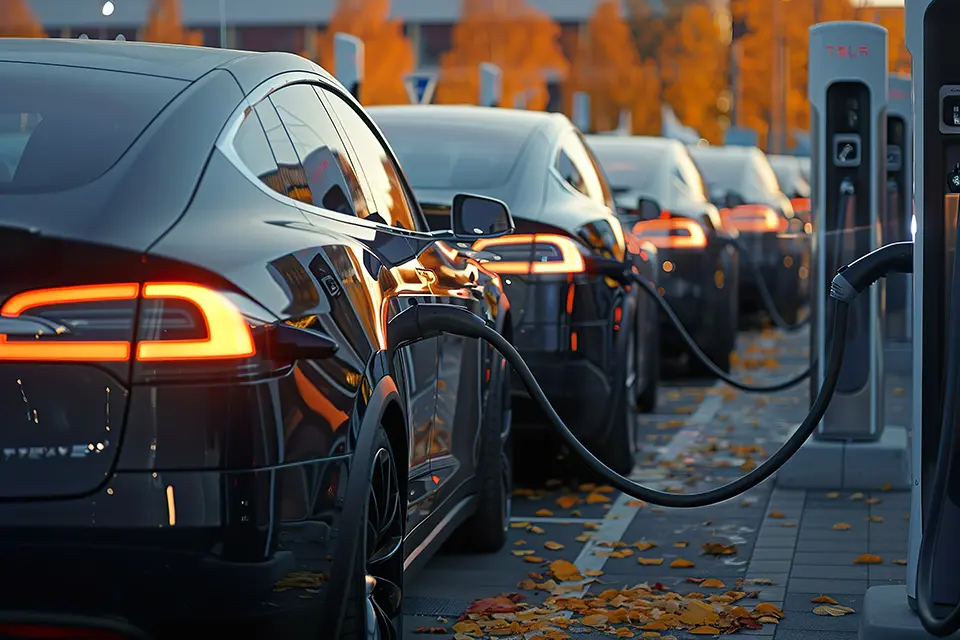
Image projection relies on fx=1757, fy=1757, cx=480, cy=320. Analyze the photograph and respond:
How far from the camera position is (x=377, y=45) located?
59219 mm

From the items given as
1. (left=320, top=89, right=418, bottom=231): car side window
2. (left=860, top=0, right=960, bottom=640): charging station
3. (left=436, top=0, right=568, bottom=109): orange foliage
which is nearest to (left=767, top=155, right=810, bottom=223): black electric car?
(left=320, top=89, right=418, bottom=231): car side window

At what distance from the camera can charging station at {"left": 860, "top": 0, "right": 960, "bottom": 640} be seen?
453cm

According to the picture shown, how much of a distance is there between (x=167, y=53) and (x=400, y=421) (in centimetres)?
103

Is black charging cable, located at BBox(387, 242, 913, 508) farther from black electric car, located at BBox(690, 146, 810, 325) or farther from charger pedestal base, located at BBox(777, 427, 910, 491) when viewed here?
black electric car, located at BBox(690, 146, 810, 325)

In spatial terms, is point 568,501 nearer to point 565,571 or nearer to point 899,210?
point 565,571

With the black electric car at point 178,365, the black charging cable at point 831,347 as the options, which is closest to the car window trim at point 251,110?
the black electric car at point 178,365

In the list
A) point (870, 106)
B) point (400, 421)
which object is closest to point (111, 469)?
point (400, 421)

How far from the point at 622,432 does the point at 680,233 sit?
460 cm

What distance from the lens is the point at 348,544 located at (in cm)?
355

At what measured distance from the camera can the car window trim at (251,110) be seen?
372 cm

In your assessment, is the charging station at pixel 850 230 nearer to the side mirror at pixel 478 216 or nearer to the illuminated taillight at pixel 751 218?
the side mirror at pixel 478 216

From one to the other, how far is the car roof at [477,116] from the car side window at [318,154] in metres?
3.33

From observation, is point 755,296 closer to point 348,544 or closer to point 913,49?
point 913,49

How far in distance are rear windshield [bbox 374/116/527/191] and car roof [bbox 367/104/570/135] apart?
0.06m
